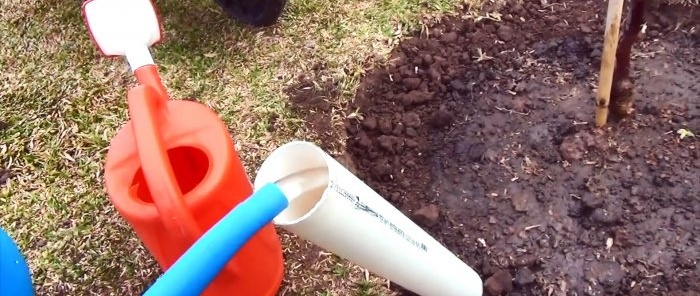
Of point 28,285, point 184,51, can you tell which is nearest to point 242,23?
point 184,51

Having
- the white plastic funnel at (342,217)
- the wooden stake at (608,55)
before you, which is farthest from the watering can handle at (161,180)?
the wooden stake at (608,55)

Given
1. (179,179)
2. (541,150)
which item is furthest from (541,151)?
(179,179)

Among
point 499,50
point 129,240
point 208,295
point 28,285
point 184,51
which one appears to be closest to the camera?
point 208,295

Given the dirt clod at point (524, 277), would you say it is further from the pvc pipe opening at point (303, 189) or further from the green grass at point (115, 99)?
the pvc pipe opening at point (303, 189)

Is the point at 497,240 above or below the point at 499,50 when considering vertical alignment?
below

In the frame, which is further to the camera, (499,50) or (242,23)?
(242,23)

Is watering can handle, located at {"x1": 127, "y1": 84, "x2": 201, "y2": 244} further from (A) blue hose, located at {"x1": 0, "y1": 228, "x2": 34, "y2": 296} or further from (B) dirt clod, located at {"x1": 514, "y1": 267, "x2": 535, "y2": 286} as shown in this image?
(B) dirt clod, located at {"x1": 514, "y1": 267, "x2": 535, "y2": 286}

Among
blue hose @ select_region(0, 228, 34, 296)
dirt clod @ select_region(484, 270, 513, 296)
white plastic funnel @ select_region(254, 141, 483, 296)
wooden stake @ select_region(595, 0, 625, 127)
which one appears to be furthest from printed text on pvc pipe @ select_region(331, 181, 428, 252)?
blue hose @ select_region(0, 228, 34, 296)

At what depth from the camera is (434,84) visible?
5.56 feet

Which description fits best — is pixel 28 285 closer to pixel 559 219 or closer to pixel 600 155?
pixel 559 219

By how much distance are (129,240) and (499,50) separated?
916mm

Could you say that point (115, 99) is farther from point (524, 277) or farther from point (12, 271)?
point (524, 277)

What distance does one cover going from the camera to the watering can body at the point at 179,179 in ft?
3.62

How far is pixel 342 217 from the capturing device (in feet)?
3.41
